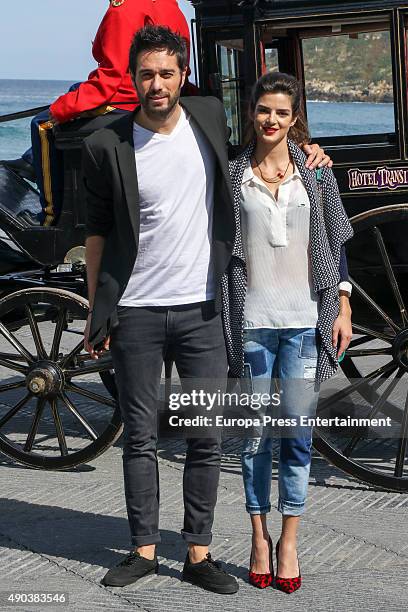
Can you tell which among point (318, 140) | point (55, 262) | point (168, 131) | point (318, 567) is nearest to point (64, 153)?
point (55, 262)

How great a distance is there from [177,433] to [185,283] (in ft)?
7.38

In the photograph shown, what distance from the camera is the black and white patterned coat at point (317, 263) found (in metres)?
4.00

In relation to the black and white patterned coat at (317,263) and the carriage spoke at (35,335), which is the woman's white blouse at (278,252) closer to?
the black and white patterned coat at (317,263)

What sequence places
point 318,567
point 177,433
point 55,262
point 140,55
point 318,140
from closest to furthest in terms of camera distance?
point 140,55 → point 318,567 → point 318,140 → point 55,262 → point 177,433

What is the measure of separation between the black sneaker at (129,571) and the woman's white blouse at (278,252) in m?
0.95

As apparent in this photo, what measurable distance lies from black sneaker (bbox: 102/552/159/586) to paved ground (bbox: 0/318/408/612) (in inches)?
1.4

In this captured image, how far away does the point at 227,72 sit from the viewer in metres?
5.18

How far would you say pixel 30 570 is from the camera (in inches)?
171

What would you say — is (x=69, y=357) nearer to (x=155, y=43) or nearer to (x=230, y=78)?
(x=230, y=78)

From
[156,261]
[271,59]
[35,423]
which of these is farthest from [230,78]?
[35,423]

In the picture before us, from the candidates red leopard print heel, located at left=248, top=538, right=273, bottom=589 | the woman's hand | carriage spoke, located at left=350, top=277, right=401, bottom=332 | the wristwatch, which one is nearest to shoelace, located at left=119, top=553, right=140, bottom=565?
red leopard print heel, located at left=248, top=538, right=273, bottom=589

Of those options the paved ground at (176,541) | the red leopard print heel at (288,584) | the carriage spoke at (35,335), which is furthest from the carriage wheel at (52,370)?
the red leopard print heel at (288,584)

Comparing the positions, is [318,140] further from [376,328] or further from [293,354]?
[293,354]

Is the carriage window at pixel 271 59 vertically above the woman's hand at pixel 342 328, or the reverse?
the carriage window at pixel 271 59
